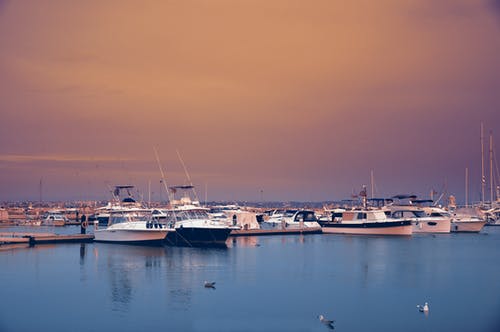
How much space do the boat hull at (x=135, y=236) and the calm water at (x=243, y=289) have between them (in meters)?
0.84

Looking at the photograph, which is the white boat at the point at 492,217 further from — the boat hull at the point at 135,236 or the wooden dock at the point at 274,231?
the boat hull at the point at 135,236

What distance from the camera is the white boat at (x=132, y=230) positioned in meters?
70.6

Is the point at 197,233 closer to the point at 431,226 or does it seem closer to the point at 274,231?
the point at 274,231

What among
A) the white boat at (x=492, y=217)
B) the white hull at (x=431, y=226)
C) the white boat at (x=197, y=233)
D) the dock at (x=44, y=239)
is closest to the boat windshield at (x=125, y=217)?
the white boat at (x=197, y=233)

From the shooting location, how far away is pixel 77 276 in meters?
51.6

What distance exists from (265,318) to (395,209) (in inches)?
3080

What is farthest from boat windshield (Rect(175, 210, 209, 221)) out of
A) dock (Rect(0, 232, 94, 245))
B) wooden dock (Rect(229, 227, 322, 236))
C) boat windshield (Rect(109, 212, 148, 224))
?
wooden dock (Rect(229, 227, 322, 236))

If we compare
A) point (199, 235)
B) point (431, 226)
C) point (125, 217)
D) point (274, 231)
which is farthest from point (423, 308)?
point (431, 226)

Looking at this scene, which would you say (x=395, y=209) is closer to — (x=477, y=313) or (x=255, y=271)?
(x=255, y=271)

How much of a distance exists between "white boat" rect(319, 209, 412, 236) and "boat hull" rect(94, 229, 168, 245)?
124 feet

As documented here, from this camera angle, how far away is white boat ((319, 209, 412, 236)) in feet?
320

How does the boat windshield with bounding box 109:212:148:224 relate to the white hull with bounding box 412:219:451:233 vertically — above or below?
above

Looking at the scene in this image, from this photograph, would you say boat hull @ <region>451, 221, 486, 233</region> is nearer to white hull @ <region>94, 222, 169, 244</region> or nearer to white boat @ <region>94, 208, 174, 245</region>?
white boat @ <region>94, 208, 174, 245</region>

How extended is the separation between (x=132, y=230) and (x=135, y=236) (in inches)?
27.3
